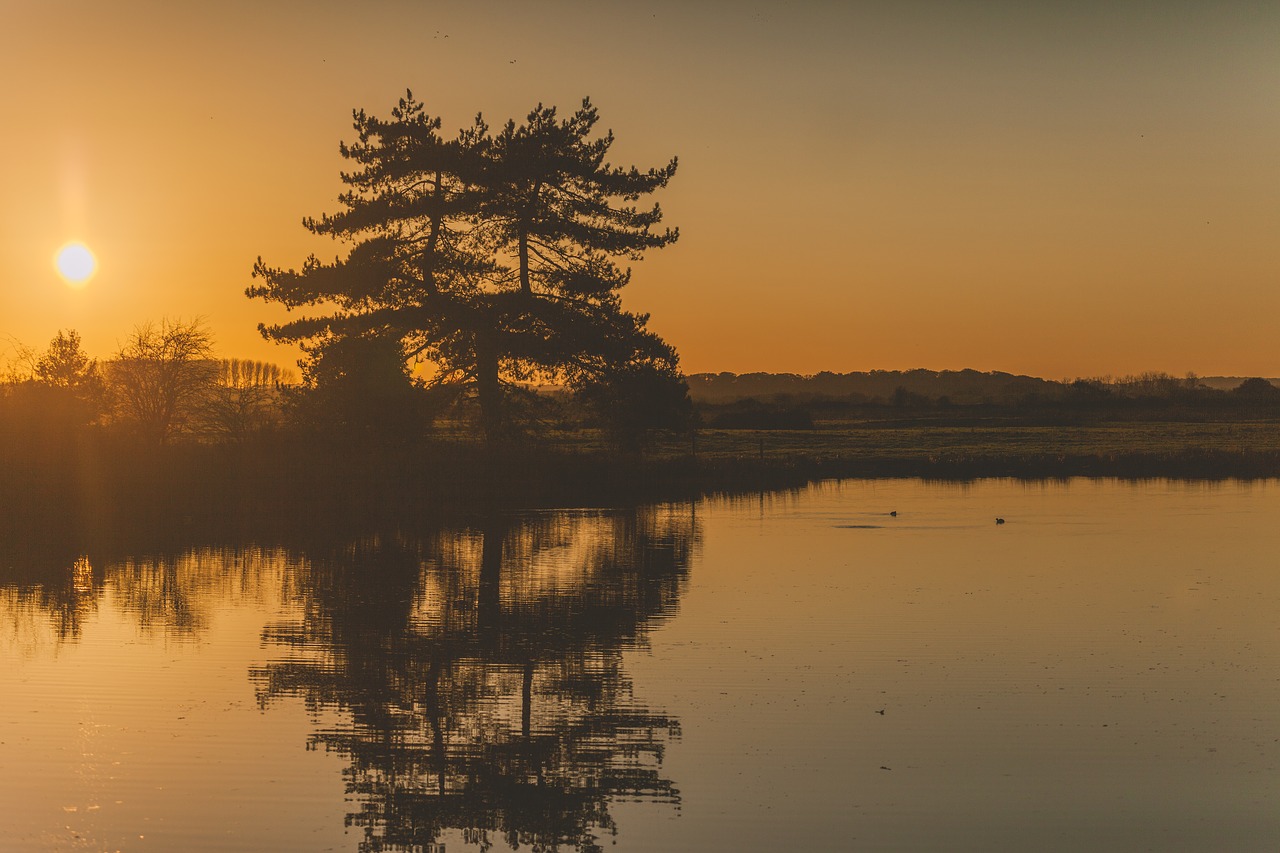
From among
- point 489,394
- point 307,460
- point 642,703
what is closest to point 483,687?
point 642,703

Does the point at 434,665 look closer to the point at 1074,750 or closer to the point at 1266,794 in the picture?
the point at 1074,750

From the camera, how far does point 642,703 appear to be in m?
13.4

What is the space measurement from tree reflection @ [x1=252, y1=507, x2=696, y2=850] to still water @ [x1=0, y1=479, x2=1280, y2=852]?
0.05 meters

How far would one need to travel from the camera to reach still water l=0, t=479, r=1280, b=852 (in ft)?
32.0

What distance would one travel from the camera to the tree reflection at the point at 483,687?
33.3 ft

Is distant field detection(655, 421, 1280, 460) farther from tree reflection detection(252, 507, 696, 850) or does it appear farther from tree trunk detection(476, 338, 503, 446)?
tree reflection detection(252, 507, 696, 850)

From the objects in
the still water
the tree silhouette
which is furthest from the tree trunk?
the still water

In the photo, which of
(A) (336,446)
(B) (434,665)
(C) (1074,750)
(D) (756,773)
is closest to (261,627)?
(B) (434,665)

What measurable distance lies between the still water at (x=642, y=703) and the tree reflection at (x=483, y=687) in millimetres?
50

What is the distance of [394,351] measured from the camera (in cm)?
4434

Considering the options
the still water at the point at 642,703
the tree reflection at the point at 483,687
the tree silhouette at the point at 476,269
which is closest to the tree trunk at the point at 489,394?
the tree silhouette at the point at 476,269

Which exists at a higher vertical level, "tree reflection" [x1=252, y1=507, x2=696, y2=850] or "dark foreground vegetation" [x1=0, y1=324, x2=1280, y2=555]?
"dark foreground vegetation" [x1=0, y1=324, x2=1280, y2=555]

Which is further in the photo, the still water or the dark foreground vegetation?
the dark foreground vegetation

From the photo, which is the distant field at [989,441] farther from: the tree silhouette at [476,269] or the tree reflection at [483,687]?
the tree reflection at [483,687]
